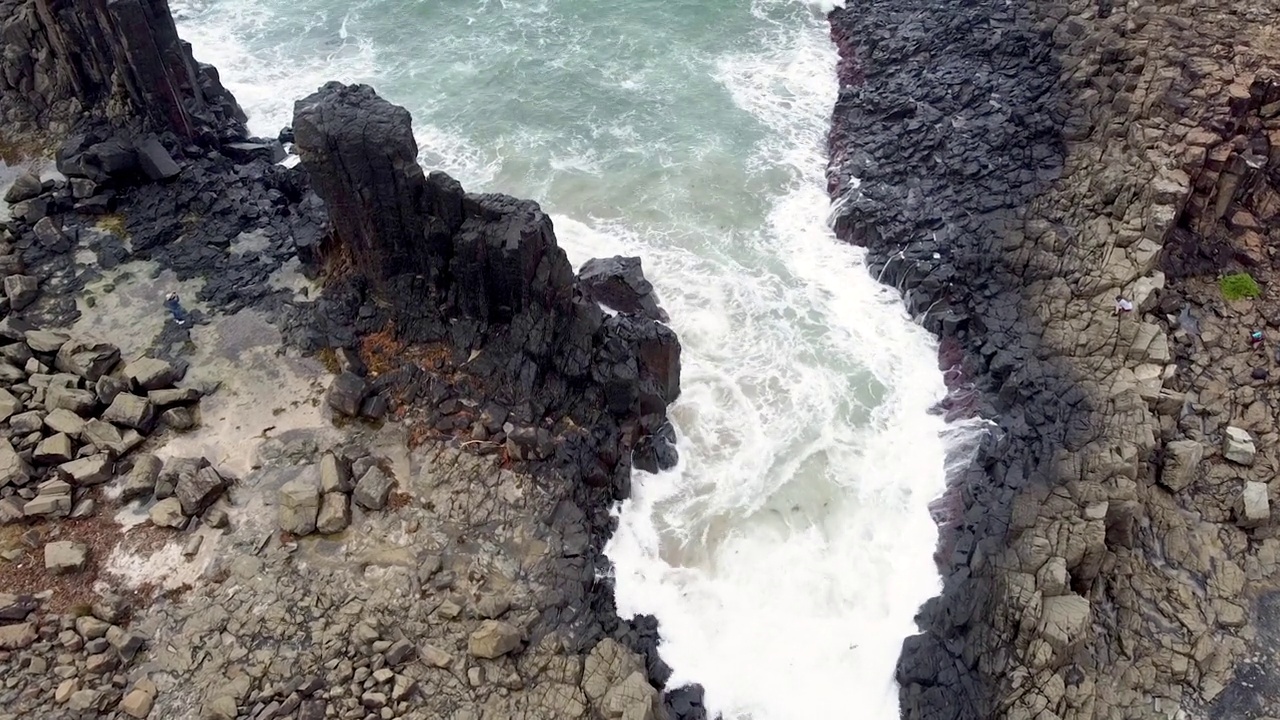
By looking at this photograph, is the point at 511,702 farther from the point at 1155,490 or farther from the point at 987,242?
the point at 987,242

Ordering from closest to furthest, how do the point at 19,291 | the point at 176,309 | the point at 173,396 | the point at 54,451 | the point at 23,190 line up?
the point at 54,451 < the point at 173,396 < the point at 19,291 < the point at 176,309 < the point at 23,190

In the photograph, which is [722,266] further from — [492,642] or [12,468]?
[12,468]

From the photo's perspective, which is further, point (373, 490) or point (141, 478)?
point (373, 490)

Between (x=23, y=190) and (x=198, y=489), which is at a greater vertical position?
(x=23, y=190)

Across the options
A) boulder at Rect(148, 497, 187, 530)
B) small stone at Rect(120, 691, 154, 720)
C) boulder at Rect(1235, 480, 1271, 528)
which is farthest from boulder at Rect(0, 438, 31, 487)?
boulder at Rect(1235, 480, 1271, 528)

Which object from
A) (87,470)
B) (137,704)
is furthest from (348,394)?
(137,704)

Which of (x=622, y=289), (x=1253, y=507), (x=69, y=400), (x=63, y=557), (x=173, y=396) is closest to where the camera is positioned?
(x=63, y=557)

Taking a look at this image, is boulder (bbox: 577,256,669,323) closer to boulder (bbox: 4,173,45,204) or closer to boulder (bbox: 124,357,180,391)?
boulder (bbox: 124,357,180,391)

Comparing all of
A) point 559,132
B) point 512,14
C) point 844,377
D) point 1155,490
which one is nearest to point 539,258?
point 844,377
